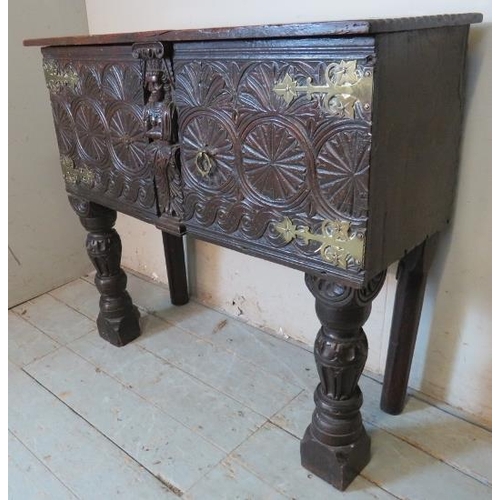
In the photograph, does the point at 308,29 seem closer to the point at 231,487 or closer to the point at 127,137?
the point at 127,137

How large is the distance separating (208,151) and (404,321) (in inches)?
23.7

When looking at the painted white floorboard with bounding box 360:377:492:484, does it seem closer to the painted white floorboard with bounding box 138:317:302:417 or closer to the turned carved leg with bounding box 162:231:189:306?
the painted white floorboard with bounding box 138:317:302:417

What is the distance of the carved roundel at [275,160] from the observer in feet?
2.85

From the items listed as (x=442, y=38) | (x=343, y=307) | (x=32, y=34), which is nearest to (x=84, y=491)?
(x=343, y=307)

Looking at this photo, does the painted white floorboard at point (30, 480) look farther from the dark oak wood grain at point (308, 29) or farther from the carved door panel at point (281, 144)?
the dark oak wood grain at point (308, 29)

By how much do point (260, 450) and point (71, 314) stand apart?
928 mm

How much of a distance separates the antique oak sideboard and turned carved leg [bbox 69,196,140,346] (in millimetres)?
204

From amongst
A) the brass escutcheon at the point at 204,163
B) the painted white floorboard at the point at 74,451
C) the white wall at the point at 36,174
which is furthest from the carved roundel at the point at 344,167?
the white wall at the point at 36,174

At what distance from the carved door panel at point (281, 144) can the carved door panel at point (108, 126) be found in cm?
13

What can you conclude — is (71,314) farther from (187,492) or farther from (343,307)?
(343,307)

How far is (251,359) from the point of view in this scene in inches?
60.9

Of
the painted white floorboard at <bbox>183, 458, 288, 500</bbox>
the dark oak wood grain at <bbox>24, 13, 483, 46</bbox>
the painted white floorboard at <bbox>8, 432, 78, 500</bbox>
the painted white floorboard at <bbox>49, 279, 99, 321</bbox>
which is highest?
A: the dark oak wood grain at <bbox>24, 13, 483, 46</bbox>

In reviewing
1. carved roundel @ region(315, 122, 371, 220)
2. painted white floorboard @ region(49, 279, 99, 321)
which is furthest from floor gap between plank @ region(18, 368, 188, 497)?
carved roundel @ region(315, 122, 371, 220)

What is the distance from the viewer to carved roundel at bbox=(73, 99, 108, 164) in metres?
1.25
